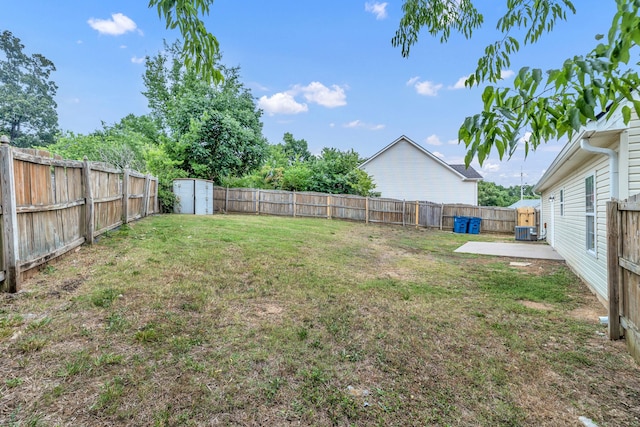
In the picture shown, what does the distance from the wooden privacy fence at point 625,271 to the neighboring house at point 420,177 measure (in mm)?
18244

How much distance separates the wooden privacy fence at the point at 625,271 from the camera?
2820 mm

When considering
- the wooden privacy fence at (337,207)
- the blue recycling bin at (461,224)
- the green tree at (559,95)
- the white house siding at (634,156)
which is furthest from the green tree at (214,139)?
the green tree at (559,95)

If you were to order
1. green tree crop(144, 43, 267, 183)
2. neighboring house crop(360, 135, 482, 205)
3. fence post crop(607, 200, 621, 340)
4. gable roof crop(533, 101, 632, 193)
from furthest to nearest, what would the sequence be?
neighboring house crop(360, 135, 482, 205) → green tree crop(144, 43, 267, 183) → gable roof crop(533, 101, 632, 193) → fence post crop(607, 200, 621, 340)

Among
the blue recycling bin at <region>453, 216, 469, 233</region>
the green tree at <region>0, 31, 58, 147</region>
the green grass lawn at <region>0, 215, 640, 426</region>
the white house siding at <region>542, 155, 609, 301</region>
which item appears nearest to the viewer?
the green grass lawn at <region>0, 215, 640, 426</region>

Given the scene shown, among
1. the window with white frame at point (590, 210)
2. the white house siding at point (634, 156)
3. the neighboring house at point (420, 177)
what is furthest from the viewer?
the neighboring house at point (420, 177)

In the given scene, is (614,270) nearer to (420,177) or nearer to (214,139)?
(214,139)

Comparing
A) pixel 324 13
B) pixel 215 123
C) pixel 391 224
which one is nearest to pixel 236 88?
pixel 215 123

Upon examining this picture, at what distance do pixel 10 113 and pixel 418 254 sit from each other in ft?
136

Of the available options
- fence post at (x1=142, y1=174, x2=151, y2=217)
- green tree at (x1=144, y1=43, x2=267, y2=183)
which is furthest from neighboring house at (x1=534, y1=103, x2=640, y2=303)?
green tree at (x1=144, y1=43, x2=267, y2=183)

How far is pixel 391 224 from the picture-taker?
16.5 metres

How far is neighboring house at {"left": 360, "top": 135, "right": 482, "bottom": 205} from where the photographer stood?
2128 cm

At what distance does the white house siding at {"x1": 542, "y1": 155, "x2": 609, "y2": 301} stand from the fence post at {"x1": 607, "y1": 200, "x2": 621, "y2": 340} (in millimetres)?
→ 1055

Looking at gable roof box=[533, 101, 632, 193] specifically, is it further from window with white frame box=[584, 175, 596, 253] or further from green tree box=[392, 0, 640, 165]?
green tree box=[392, 0, 640, 165]

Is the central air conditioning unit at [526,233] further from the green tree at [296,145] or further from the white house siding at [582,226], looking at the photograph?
the green tree at [296,145]
